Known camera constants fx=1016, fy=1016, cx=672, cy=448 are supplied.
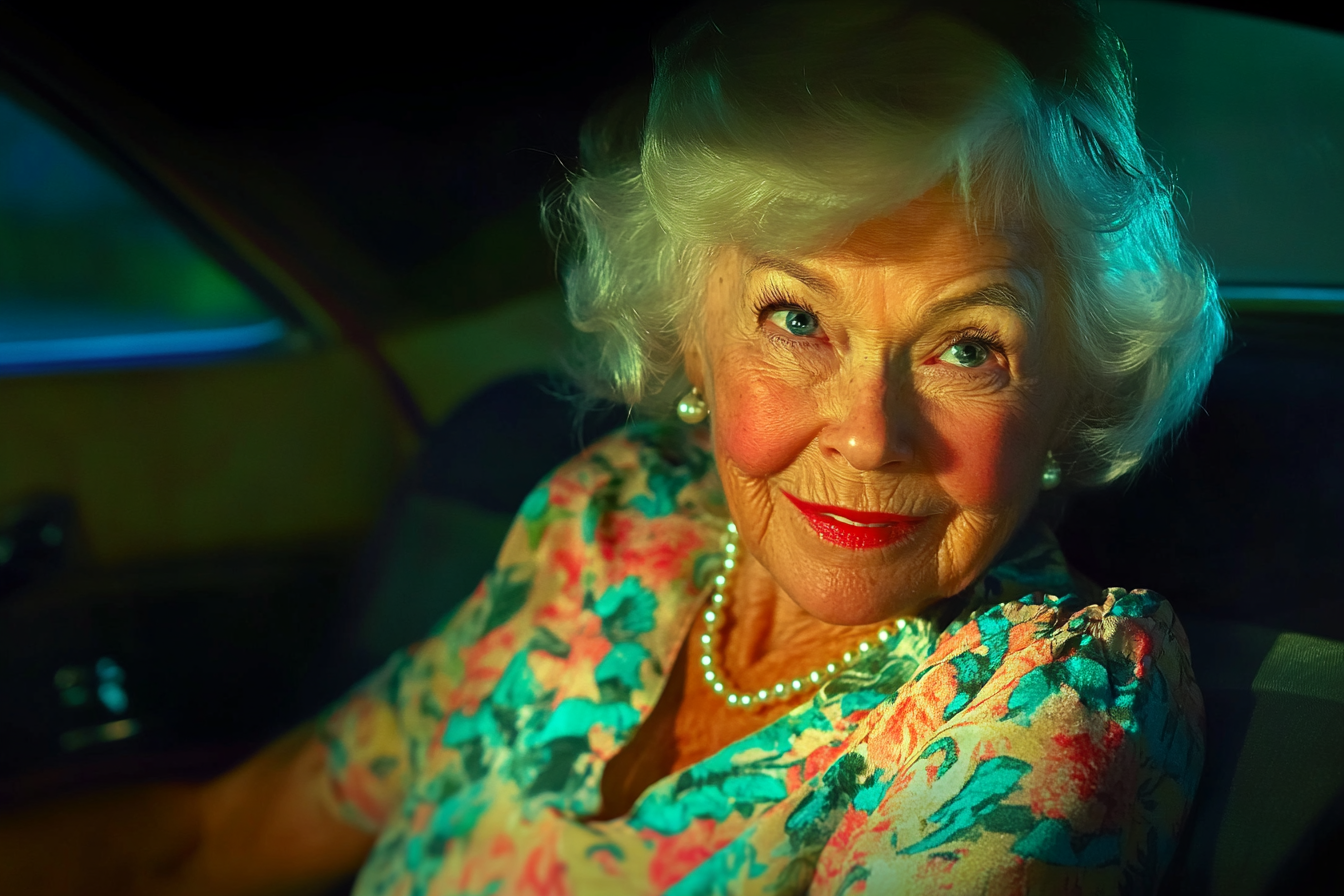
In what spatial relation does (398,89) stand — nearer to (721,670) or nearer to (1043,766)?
(721,670)

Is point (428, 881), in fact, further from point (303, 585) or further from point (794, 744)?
point (303, 585)

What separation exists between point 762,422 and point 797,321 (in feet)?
0.38

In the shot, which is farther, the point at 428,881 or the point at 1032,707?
the point at 428,881

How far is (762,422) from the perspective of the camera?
1.06 m

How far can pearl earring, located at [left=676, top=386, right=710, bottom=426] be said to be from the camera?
1240 millimetres

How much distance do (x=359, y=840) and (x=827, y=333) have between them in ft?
3.52

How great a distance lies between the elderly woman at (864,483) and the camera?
876 millimetres

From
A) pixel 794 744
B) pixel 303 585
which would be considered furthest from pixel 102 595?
pixel 794 744

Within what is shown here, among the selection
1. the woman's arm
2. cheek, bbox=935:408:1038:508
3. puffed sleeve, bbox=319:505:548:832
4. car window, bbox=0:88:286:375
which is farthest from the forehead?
car window, bbox=0:88:286:375

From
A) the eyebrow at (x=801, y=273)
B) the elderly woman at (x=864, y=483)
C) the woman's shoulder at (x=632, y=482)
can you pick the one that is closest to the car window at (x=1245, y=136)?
the elderly woman at (x=864, y=483)

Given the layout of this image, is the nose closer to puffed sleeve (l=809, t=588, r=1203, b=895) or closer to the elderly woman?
the elderly woman

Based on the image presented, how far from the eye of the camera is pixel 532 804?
1.28m

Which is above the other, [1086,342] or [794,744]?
[1086,342]

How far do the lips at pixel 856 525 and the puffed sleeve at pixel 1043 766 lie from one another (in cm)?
14
